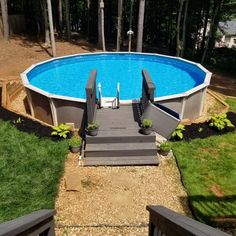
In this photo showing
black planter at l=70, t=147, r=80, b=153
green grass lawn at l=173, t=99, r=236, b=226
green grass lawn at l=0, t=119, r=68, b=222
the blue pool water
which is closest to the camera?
green grass lawn at l=173, t=99, r=236, b=226

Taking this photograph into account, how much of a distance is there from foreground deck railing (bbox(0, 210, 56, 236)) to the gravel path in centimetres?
436

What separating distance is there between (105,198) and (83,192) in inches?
31.5

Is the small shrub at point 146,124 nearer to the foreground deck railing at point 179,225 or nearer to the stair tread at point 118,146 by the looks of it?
the stair tread at point 118,146

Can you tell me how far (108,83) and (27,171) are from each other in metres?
10.3

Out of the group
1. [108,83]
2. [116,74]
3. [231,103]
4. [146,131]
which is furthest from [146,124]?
[116,74]

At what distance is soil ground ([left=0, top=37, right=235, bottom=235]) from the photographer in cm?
793

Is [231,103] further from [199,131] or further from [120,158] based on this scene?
[120,158]

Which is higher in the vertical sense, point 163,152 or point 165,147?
point 165,147

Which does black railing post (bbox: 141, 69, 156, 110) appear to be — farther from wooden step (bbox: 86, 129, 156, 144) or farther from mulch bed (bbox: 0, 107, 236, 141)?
mulch bed (bbox: 0, 107, 236, 141)

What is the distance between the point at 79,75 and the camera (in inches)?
811

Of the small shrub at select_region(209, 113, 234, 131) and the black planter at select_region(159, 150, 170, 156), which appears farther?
the small shrub at select_region(209, 113, 234, 131)

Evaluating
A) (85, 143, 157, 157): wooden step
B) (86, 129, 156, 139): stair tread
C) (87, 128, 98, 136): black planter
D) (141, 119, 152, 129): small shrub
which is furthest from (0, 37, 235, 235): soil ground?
(141, 119, 152, 129): small shrub

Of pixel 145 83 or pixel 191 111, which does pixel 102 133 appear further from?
pixel 191 111

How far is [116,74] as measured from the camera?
2072 cm
